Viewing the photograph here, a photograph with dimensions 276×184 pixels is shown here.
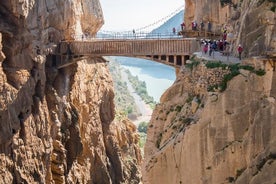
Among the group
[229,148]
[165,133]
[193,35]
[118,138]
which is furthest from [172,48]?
[118,138]

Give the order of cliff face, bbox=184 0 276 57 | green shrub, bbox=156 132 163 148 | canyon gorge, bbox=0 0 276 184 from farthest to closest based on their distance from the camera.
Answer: green shrub, bbox=156 132 163 148 < cliff face, bbox=184 0 276 57 < canyon gorge, bbox=0 0 276 184

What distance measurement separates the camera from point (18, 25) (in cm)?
4978

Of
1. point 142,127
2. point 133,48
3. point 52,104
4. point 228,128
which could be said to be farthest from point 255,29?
point 142,127

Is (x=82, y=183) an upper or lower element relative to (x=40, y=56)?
lower

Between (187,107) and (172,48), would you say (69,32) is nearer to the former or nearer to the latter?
(172,48)

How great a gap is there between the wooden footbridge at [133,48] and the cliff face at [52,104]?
1354mm

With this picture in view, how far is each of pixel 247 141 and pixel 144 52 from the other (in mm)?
25830

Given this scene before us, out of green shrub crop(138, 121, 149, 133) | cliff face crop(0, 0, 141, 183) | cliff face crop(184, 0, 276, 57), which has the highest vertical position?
cliff face crop(184, 0, 276, 57)

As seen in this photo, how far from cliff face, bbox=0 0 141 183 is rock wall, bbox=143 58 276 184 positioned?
20911 mm

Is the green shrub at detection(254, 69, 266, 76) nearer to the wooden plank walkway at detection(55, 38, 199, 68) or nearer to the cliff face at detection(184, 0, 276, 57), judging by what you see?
the cliff face at detection(184, 0, 276, 57)

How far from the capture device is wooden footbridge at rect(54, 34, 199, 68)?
151 feet

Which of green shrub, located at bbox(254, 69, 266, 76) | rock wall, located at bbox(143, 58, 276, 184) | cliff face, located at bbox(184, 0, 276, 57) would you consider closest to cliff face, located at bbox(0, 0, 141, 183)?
cliff face, located at bbox(184, 0, 276, 57)

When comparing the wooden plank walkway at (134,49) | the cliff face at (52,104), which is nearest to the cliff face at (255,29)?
the wooden plank walkway at (134,49)

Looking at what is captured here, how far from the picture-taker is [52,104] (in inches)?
2152
